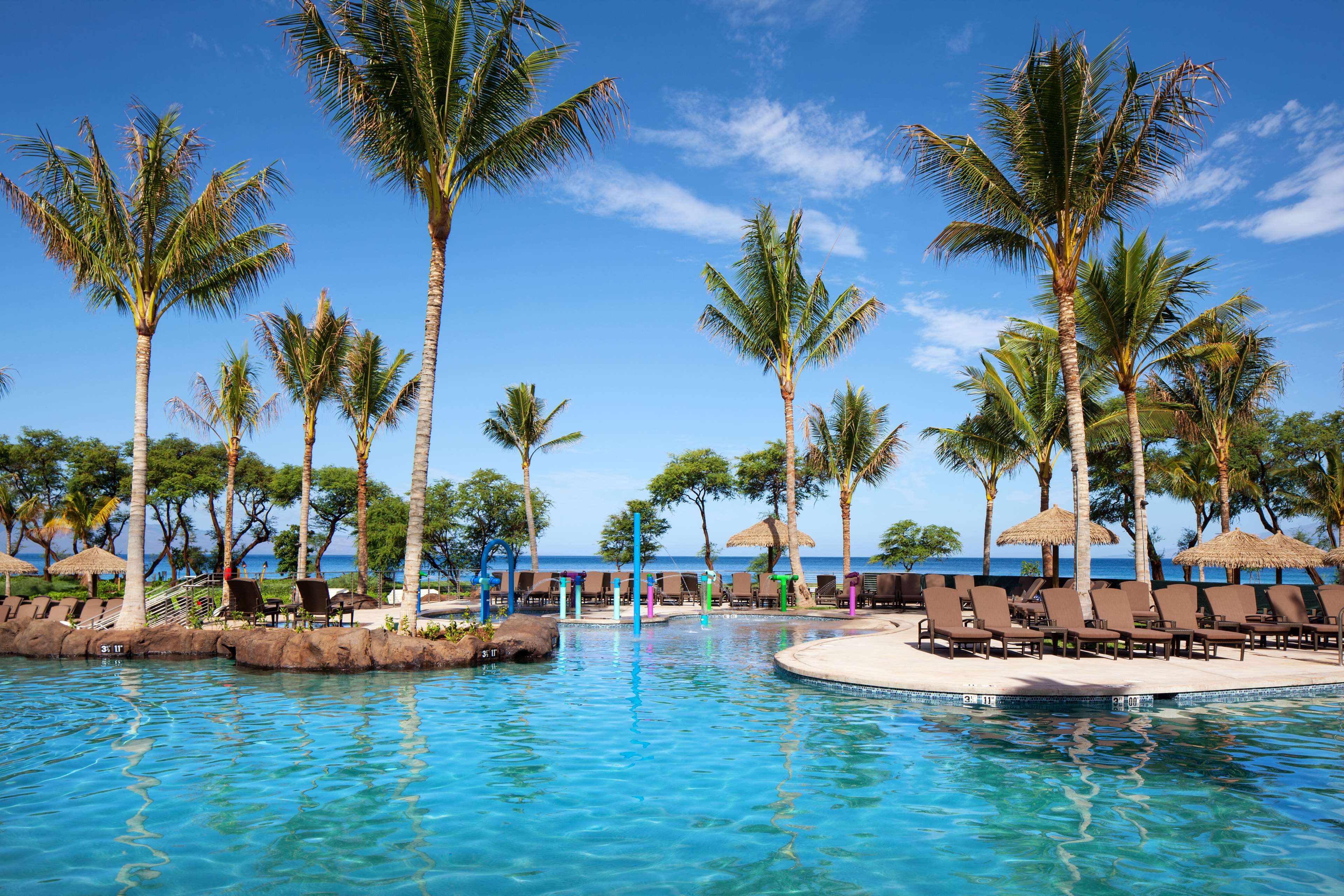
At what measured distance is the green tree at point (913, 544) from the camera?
39.8 m

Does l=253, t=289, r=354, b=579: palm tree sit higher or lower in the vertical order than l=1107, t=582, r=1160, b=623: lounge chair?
higher

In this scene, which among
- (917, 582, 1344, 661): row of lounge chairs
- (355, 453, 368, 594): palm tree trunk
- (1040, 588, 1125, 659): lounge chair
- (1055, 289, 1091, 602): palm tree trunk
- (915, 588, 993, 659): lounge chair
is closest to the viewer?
(917, 582, 1344, 661): row of lounge chairs

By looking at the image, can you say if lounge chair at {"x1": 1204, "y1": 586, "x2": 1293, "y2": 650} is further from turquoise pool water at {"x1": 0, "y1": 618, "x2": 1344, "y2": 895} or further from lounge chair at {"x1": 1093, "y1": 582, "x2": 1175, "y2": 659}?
turquoise pool water at {"x1": 0, "y1": 618, "x2": 1344, "y2": 895}

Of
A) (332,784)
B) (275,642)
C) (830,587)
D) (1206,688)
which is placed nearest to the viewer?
(332,784)

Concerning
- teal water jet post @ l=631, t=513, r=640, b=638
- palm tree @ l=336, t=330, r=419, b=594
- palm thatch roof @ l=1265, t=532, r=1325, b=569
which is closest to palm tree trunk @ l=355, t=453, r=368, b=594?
palm tree @ l=336, t=330, r=419, b=594

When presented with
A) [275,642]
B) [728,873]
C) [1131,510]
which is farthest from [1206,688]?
[1131,510]

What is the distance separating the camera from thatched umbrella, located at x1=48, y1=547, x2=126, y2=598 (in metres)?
22.7

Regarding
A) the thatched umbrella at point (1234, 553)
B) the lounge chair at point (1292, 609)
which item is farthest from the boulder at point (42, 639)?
the thatched umbrella at point (1234, 553)

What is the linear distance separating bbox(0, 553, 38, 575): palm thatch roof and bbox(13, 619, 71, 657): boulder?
31.4 ft

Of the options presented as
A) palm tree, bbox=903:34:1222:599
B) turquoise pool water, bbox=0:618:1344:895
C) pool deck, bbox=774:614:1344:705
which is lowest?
turquoise pool water, bbox=0:618:1344:895

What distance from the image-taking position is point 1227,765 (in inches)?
263

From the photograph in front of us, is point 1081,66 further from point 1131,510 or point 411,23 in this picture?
point 1131,510

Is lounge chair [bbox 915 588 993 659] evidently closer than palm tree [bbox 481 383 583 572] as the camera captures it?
Yes

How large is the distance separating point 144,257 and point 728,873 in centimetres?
1663
